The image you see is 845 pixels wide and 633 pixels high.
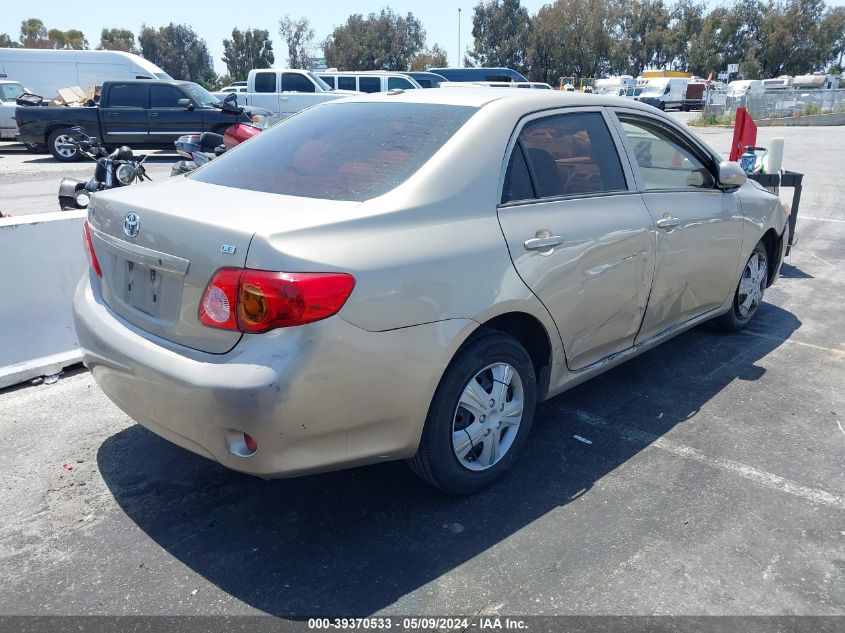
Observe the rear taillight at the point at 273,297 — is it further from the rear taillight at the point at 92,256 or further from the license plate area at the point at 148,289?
the rear taillight at the point at 92,256

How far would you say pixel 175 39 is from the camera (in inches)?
3041

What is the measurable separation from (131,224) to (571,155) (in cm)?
215

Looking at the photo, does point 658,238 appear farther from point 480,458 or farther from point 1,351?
point 1,351

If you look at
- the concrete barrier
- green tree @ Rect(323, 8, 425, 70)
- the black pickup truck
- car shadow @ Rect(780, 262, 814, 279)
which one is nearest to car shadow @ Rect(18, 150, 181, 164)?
the black pickup truck

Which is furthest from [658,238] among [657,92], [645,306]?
[657,92]

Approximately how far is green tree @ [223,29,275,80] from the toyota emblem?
74.1 m

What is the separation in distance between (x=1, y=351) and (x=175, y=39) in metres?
81.8

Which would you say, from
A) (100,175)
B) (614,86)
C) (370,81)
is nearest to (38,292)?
(100,175)

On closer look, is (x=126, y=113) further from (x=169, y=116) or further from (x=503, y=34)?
(x=503, y=34)

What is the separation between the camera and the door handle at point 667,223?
410 cm

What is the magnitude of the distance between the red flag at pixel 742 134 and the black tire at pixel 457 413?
5961 millimetres

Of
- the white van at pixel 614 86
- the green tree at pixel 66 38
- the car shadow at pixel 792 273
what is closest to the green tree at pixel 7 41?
the green tree at pixel 66 38

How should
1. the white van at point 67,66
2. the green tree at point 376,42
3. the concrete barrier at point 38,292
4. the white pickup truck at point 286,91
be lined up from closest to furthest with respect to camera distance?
the concrete barrier at point 38,292
the white pickup truck at point 286,91
the white van at point 67,66
the green tree at point 376,42

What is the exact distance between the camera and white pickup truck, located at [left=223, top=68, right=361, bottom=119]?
66.8 feet
